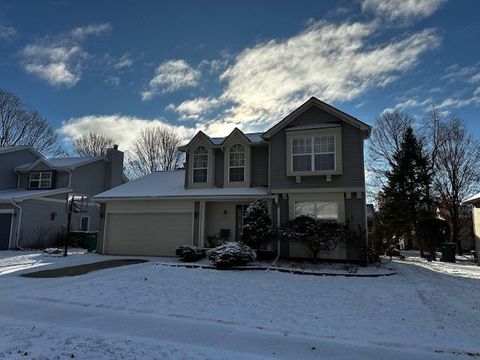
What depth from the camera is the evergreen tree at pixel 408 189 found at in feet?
80.9

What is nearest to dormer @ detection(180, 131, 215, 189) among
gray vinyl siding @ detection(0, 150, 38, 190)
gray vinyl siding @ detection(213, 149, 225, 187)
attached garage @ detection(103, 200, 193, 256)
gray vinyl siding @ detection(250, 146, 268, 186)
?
gray vinyl siding @ detection(213, 149, 225, 187)

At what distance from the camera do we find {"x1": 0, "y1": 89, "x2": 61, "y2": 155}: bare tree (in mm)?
31984

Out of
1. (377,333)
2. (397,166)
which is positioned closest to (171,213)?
(377,333)

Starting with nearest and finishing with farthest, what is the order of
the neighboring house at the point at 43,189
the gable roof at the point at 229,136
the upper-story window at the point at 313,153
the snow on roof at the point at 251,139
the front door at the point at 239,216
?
the upper-story window at the point at 313,153 → the front door at the point at 239,216 → the gable roof at the point at 229,136 → the snow on roof at the point at 251,139 → the neighboring house at the point at 43,189

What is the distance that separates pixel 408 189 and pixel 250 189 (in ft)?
48.2

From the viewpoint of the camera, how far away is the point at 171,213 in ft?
Answer: 55.5

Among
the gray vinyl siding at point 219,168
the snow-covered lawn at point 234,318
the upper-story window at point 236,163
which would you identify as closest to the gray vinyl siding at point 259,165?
the upper-story window at point 236,163

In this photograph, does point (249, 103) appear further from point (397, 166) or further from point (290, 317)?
point (397, 166)

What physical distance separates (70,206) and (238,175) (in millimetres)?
8437

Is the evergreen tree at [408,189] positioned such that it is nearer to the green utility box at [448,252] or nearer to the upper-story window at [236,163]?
the green utility box at [448,252]

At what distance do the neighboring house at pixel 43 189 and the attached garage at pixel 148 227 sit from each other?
7.74 m

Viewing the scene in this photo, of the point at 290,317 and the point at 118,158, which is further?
the point at 118,158

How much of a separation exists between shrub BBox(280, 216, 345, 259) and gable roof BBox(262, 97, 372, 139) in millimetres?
4337

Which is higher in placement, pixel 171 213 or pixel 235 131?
pixel 235 131
